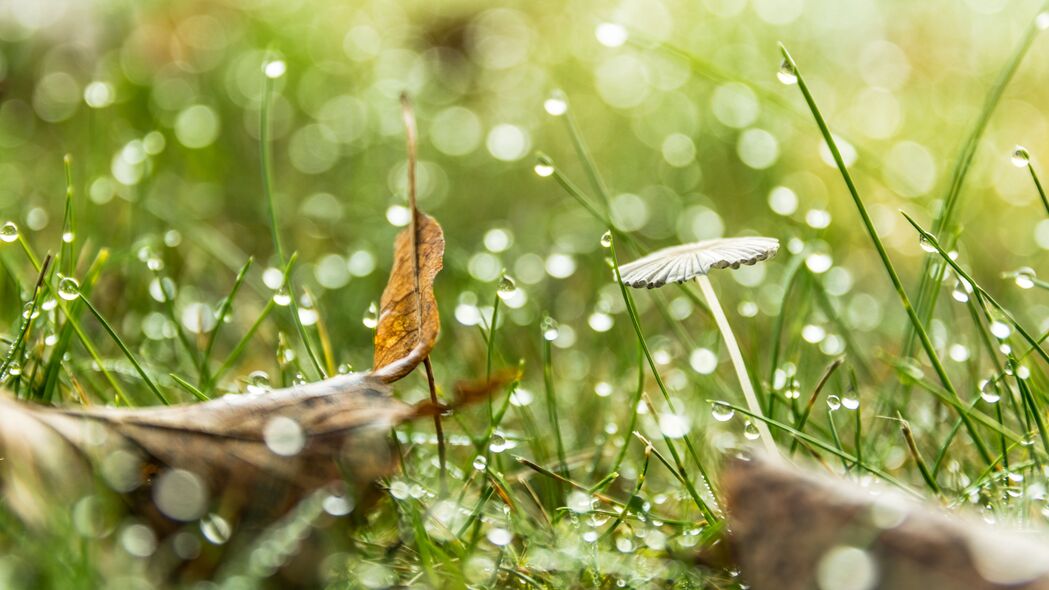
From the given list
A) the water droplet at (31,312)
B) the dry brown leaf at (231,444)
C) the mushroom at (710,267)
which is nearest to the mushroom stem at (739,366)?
the mushroom at (710,267)

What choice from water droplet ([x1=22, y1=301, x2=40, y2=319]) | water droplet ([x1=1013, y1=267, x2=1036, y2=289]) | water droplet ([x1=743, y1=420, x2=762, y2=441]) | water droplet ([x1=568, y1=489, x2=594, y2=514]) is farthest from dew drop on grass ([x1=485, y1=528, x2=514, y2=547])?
water droplet ([x1=1013, y1=267, x2=1036, y2=289])

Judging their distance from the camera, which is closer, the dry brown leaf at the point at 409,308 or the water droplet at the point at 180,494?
the water droplet at the point at 180,494

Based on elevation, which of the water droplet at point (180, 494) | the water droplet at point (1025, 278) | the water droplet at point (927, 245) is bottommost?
the water droplet at point (180, 494)

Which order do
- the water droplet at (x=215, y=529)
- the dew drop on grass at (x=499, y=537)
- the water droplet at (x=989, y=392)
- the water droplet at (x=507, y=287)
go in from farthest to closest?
the water droplet at (x=507, y=287), the water droplet at (x=989, y=392), the dew drop on grass at (x=499, y=537), the water droplet at (x=215, y=529)

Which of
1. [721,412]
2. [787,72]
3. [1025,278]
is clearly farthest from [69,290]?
[1025,278]

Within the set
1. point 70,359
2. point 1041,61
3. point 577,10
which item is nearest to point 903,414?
point 70,359

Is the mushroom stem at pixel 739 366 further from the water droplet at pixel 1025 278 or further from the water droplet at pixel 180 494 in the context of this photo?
the water droplet at pixel 180 494

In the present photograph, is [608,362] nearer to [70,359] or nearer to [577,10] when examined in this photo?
[70,359]
